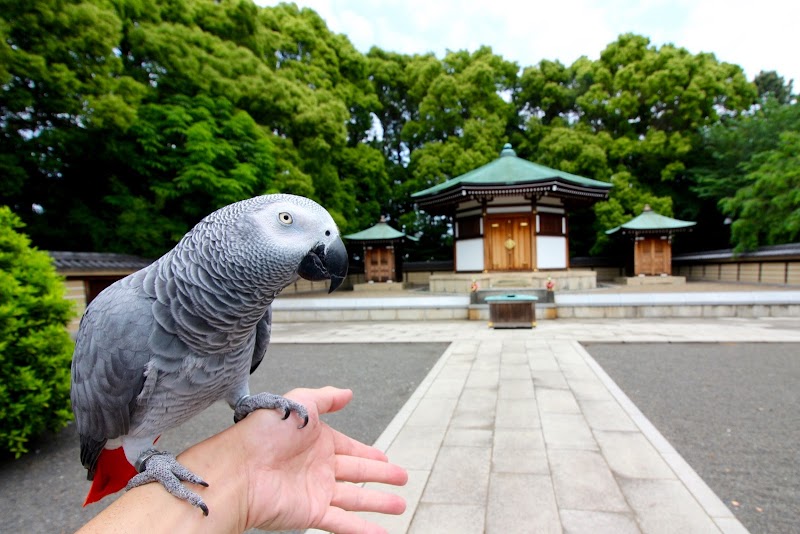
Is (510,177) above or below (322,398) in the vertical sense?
above

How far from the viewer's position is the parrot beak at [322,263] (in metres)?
1.55

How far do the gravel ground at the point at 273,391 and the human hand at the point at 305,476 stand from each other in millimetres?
2219

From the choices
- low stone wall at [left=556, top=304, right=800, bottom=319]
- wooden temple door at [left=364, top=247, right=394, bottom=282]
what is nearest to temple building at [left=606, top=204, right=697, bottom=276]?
low stone wall at [left=556, top=304, right=800, bottom=319]

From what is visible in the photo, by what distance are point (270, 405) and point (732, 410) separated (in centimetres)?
514

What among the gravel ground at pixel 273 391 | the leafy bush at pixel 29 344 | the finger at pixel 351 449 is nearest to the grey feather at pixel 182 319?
the finger at pixel 351 449

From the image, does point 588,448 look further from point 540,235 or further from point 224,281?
point 540,235

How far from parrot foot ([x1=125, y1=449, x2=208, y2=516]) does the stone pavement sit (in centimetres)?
156

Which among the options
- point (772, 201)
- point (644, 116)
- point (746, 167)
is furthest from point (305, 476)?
point (644, 116)

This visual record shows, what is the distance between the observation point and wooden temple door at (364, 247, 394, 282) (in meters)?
19.8

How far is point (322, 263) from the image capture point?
1.57m

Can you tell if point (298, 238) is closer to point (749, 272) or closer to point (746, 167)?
point (746, 167)

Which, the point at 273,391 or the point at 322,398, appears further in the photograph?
the point at 273,391

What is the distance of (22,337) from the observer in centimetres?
327

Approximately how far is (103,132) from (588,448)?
44.1 feet
